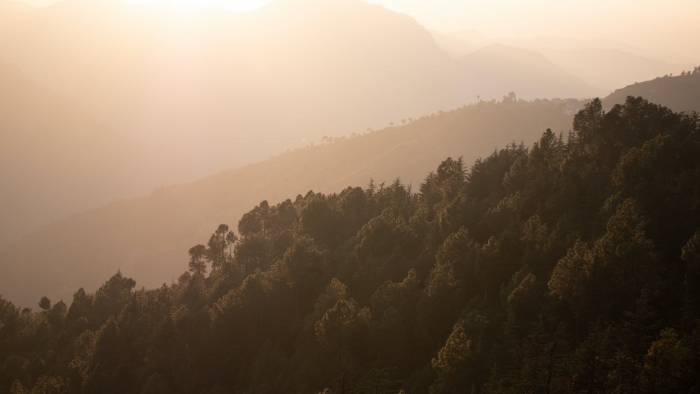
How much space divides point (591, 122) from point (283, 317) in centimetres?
5508

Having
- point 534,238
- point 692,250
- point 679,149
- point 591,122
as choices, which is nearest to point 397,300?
point 534,238

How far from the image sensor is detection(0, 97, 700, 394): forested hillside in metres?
35.4

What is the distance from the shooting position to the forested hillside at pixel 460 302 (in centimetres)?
3544

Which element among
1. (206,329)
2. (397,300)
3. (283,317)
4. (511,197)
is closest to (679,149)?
(511,197)

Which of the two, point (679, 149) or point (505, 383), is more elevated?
point (679, 149)

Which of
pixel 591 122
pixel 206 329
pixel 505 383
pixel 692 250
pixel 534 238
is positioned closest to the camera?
pixel 505 383

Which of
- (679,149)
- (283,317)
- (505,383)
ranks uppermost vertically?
(679,149)

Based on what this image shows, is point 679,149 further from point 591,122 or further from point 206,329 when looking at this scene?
point 206,329

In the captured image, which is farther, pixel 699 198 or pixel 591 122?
pixel 591 122

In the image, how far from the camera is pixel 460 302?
160 ft

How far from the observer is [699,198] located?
47094 mm

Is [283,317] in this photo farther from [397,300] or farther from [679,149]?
[679,149]

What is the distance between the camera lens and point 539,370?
103 ft

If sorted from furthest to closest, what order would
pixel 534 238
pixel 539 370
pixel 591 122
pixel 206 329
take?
pixel 591 122 → pixel 206 329 → pixel 534 238 → pixel 539 370
